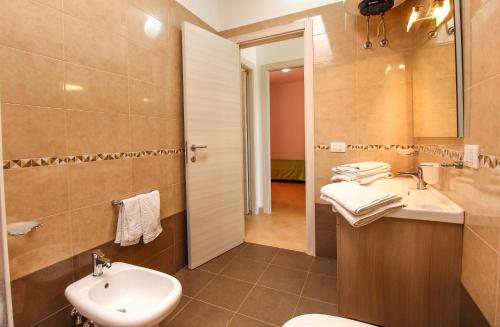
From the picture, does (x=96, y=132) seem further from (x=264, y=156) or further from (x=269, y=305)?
(x=264, y=156)

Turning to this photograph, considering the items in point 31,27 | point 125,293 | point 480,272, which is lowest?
point 125,293

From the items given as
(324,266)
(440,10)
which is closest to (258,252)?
(324,266)

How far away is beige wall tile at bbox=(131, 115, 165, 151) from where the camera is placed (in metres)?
1.60

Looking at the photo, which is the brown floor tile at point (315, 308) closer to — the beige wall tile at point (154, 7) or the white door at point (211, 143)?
the white door at point (211, 143)

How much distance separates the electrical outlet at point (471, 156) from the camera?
900mm

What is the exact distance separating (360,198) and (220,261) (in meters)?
1.47

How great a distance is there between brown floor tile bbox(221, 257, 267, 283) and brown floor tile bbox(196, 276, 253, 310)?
7cm

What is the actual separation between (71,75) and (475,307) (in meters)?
2.06

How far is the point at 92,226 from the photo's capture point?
4.43ft

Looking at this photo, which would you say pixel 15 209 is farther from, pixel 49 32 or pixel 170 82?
pixel 170 82

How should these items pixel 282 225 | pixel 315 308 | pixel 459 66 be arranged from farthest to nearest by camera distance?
1. pixel 282 225
2. pixel 315 308
3. pixel 459 66

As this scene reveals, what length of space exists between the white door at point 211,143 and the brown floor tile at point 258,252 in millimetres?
145

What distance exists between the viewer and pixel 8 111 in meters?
1.01

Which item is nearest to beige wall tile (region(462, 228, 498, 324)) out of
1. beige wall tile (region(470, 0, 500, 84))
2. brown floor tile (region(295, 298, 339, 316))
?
beige wall tile (region(470, 0, 500, 84))
